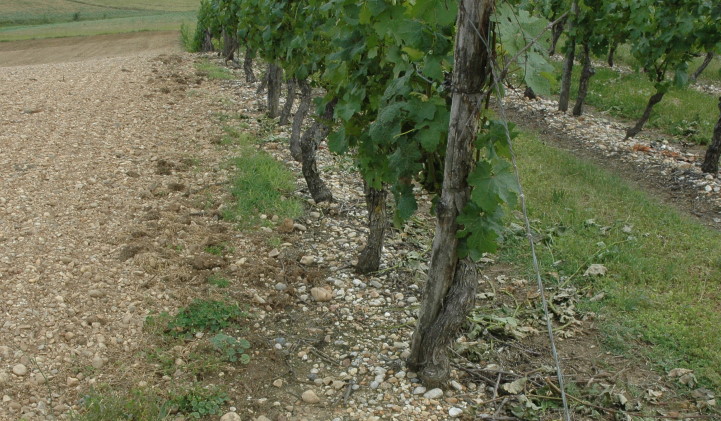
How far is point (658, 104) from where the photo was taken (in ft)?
40.2

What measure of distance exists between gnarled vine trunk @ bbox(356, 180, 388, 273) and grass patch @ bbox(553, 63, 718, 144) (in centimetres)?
726

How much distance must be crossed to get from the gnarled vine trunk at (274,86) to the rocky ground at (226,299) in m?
2.43

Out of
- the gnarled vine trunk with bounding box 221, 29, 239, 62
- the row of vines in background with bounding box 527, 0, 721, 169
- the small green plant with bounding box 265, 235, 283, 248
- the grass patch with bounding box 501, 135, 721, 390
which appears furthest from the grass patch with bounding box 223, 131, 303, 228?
the gnarled vine trunk with bounding box 221, 29, 239, 62

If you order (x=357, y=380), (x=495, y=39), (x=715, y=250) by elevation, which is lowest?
(x=357, y=380)

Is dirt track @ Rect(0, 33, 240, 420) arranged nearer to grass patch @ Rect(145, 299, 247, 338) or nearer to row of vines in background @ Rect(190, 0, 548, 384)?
grass patch @ Rect(145, 299, 247, 338)

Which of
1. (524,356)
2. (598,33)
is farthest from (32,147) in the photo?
(598,33)

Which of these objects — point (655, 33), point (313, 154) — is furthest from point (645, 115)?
point (313, 154)

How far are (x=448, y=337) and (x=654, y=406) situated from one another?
1.48 metres

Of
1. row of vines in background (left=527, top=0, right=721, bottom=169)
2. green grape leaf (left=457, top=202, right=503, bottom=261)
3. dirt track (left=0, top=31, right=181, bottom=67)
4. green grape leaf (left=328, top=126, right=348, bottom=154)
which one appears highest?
row of vines in background (left=527, top=0, right=721, bottom=169)

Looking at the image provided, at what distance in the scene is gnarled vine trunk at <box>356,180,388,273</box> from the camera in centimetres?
537

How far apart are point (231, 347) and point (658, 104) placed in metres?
11.1

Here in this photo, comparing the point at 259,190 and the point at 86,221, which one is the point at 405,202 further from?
the point at 86,221

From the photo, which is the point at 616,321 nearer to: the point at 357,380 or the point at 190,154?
the point at 357,380

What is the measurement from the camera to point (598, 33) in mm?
11688
